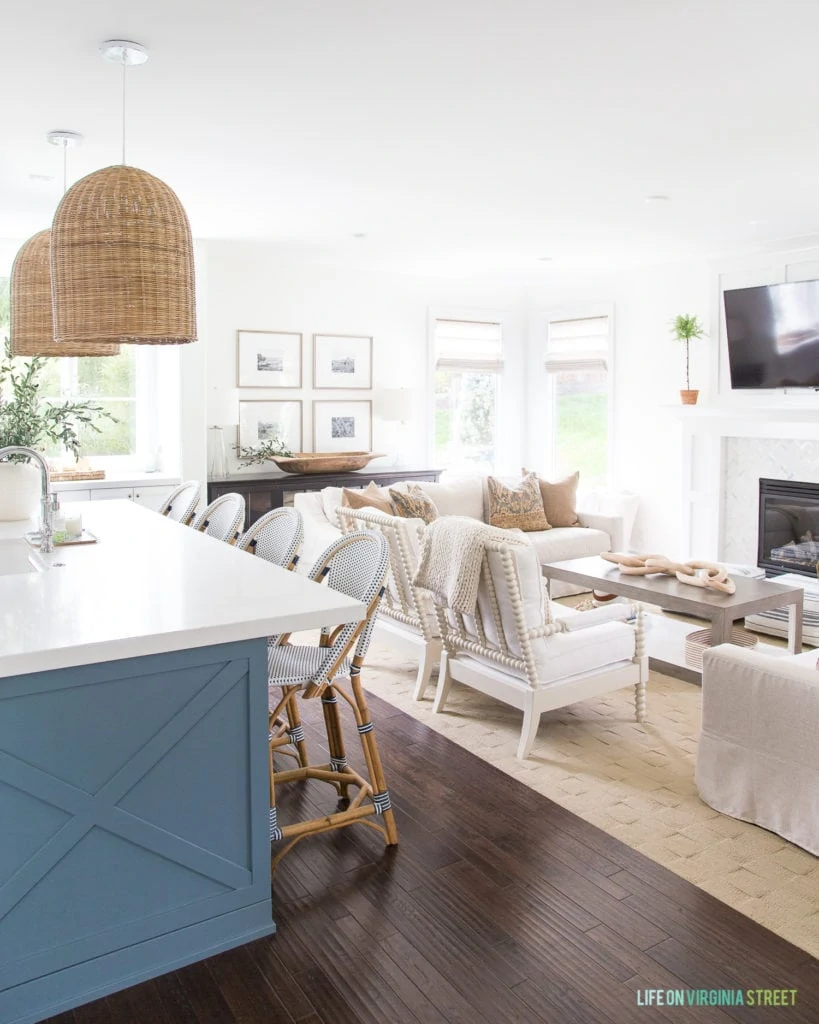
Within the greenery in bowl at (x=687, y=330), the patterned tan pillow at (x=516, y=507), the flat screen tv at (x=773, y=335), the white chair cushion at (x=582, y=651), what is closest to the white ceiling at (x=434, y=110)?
the flat screen tv at (x=773, y=335)

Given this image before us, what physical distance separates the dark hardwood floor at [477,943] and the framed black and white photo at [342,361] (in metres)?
4.85

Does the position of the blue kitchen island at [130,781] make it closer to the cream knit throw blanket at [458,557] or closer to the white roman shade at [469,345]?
the cream knit throw blanket at [458,557]

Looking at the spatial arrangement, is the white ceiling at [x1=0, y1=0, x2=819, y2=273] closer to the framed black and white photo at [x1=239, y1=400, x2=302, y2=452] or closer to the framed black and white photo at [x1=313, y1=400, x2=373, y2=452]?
the framed black and white photo at [x1=239, y1=400, x2=302, y2=452]

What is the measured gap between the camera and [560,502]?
23.0ft

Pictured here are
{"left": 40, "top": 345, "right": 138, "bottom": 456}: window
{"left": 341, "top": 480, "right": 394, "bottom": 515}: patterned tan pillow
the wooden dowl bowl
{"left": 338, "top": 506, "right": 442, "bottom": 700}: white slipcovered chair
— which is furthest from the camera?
the wooden dowl bowl

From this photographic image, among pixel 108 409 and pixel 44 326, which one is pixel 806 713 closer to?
pixel 44 326

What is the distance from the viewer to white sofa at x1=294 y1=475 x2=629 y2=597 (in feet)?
20.0

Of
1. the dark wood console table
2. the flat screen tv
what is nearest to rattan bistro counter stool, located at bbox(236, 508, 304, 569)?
the dark wood console table

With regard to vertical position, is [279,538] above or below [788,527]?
above

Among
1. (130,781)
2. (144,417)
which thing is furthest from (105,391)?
(130,781)

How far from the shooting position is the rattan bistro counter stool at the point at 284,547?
3275 mm

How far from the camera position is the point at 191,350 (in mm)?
6277

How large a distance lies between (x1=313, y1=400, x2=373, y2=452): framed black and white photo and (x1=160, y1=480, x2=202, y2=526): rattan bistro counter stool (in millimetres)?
2820

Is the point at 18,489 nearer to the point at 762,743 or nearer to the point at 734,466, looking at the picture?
the point at 762,743
